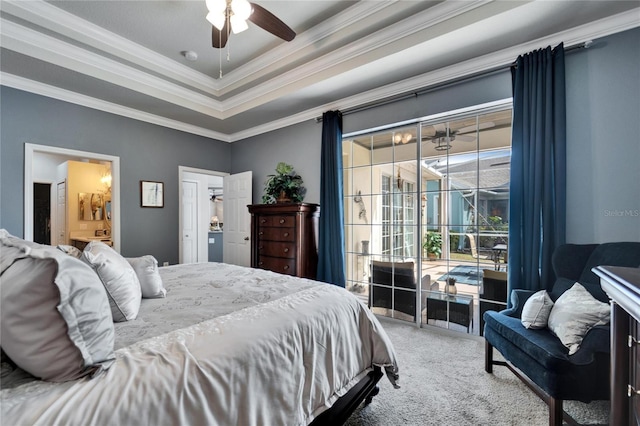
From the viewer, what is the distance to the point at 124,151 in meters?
3.90

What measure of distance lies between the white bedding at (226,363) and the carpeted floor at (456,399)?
28cm

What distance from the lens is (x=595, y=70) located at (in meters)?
2.22

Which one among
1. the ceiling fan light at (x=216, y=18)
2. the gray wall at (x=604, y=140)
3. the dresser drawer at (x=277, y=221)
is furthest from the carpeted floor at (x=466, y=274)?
the ceiling fan light at (x=216, y=18)

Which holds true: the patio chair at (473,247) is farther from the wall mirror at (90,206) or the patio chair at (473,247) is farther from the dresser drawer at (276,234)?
the wall mirror at (90,206)

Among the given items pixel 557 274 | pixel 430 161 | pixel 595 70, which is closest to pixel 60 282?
pixel 557 274

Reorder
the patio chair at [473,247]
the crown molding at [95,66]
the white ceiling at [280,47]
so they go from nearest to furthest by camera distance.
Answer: the white ceiling at [280,47]
the crown molding at [95,66]
the patio chair at [473,247]

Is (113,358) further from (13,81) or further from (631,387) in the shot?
(13,81)

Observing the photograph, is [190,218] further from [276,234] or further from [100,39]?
[100,39]

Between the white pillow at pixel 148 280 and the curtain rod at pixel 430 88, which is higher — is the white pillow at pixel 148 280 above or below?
below

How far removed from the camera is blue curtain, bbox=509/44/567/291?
225 centimetres

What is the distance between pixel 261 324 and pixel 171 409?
416mm

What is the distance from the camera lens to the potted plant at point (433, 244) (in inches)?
123

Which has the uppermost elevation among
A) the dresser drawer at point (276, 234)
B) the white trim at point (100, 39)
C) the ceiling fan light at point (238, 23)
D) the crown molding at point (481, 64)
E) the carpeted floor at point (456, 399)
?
the white trim at point (100, 39)

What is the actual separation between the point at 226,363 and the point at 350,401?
2.82 ft
